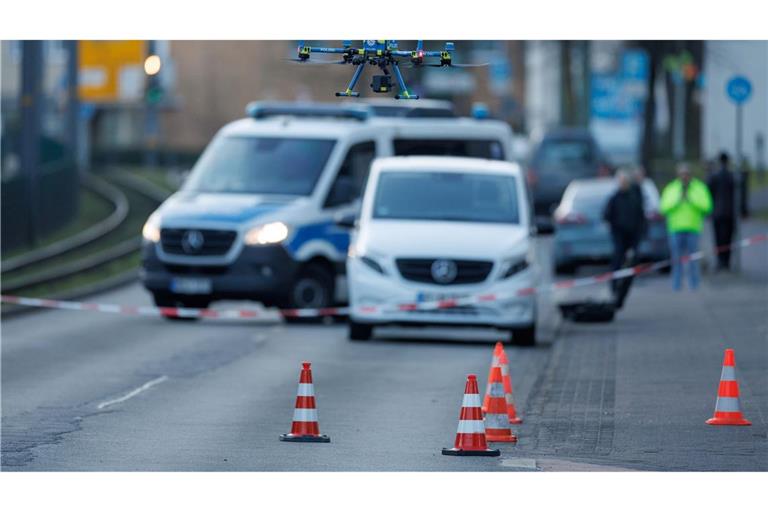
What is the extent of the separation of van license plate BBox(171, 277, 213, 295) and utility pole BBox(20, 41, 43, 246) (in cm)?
1383

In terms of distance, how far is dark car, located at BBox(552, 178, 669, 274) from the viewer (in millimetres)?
30000

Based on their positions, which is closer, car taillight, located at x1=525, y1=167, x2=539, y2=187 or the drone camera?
the drone camera

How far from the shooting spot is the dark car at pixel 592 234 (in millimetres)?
30000

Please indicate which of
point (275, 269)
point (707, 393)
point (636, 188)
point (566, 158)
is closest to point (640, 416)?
point (707, 393)

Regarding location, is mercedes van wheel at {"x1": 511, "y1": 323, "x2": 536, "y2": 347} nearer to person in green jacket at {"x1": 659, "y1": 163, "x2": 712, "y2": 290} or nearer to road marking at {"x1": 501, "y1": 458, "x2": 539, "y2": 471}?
person in green jacket at {"x1": 659, "y1": 163, "x2": 712, "y2": 290}

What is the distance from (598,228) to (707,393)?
48.3ft

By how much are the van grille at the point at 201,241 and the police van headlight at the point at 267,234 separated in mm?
183

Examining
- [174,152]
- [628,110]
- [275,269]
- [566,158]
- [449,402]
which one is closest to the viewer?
[449,402]

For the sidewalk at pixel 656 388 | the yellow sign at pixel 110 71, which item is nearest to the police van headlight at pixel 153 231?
the sidewalk at pixel 656 388

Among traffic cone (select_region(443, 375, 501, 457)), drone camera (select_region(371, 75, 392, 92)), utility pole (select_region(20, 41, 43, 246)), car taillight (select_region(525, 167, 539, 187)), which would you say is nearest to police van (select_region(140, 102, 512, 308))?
drone camera (select_region(371, 75, 392, 92))

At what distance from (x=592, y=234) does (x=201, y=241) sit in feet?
31.7

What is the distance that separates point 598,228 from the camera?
98.8ft

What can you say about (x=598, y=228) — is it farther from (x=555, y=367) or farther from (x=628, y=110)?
(x=628, y=110)

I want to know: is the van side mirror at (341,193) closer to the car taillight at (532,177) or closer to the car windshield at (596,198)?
the car windshield at (596,198)
